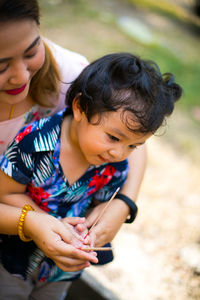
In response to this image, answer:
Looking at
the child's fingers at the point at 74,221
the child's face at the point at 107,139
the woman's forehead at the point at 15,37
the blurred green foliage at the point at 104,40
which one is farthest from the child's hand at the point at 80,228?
the blurred green foliage at the point at 104,40

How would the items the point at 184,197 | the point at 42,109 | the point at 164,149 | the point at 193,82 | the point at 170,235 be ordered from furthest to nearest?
1. the point at 193,82
2. the point at 164,149
3. the point at 184,197
4. the point at 170,235
5. the point at 42,109

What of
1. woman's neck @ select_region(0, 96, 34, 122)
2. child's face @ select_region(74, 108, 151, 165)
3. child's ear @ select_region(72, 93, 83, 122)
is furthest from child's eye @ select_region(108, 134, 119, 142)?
woman's neck @ select_region(0, 96, 34, 122)

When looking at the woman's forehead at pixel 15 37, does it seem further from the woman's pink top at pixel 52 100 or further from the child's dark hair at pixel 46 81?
the woman's pink top at pixel 52 100

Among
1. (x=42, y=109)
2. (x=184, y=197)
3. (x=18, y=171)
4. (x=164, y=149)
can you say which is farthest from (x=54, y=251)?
(x=164, y=149)

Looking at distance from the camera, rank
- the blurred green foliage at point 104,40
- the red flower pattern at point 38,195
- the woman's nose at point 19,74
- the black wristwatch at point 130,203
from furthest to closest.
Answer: the blurred green foliage at point 104,40 < the black wristwatch at point 130,203 < the red flower pattern at point 38,195 < the woman's nose at point 19,74

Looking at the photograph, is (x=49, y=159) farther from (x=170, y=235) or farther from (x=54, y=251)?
(x=170, y=235)

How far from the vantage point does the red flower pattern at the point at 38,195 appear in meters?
1.63

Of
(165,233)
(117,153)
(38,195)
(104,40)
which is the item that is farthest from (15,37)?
(104,40)

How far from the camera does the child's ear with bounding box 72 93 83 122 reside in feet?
5.26

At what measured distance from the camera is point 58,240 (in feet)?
4.70

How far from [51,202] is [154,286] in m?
1.38

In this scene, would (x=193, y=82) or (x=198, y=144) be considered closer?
(x=198, y=144)

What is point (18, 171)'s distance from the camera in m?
1.52

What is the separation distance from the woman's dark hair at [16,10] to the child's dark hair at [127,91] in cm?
41
